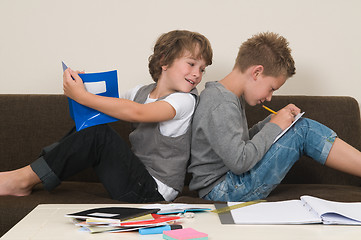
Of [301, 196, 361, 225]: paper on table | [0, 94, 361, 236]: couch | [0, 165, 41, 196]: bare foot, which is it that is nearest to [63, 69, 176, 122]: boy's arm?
[0, 165, 41, 196]: bare foot

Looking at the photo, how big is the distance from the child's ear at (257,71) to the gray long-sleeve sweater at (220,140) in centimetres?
12

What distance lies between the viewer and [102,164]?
163 centimetres

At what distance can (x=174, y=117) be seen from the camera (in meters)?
1.66

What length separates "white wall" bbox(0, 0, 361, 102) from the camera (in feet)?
7.53

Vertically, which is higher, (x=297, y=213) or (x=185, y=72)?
(x=185, y=72)

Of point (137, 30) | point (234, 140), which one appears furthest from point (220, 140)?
point (137, 30)

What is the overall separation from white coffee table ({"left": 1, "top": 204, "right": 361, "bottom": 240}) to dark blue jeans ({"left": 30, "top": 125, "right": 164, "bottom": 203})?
441 mm

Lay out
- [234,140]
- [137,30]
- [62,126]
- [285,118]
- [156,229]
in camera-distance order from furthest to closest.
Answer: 1. [137,30]
2. [62,126]
3. [285,118]
4. [234,140]
5. [156,229]

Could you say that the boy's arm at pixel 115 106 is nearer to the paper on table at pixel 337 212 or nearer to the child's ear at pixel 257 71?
the child's ear at pixel 257 71

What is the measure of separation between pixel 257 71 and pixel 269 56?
73 mm

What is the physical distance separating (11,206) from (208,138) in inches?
28.3

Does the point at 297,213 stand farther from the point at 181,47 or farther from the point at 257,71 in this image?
the point at 181,47

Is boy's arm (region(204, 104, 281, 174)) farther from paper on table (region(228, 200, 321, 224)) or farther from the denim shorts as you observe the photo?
paper on table (region(228, 200, 321, 224))

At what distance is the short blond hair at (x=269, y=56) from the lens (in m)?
1.70
